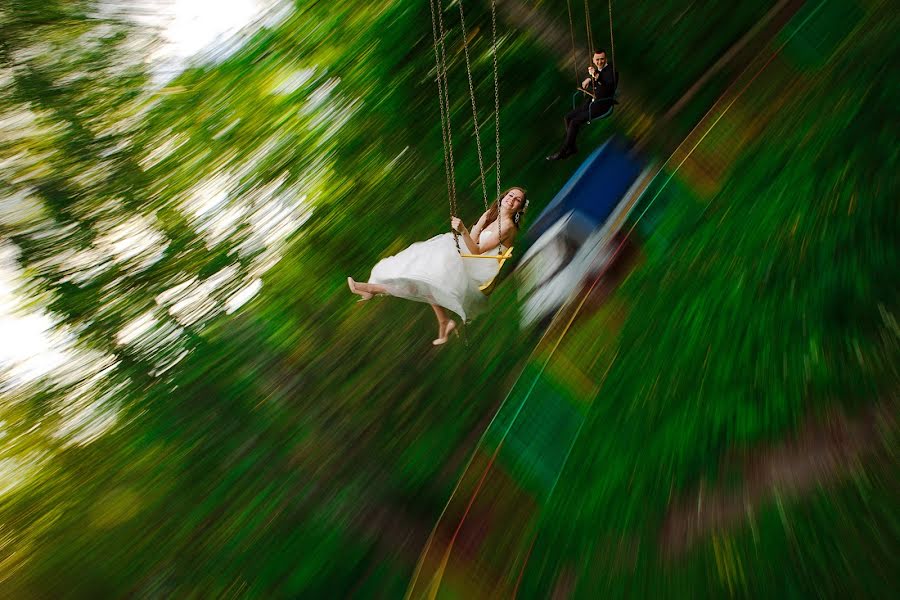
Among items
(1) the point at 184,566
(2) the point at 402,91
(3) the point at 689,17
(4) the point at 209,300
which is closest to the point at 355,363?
(4) the point at 209,300

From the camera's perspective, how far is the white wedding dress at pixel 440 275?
2.88 meters

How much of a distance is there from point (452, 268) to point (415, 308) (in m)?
0.55

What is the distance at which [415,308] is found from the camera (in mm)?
3379

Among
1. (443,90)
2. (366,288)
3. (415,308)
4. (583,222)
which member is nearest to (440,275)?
(366,288)

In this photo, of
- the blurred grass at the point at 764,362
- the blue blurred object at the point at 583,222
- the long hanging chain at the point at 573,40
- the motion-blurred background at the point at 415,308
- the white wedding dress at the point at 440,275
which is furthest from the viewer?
the long hanging chain at the point at 573,40

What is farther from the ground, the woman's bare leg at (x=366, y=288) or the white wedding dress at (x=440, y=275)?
the woman's bare leg at (x=366, y=288)

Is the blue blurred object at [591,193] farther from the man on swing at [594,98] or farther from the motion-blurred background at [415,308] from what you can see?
the man on swing at [594,98]

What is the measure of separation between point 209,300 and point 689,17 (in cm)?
285

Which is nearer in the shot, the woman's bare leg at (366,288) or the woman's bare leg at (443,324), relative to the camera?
the woman's bare leg at (366,288)

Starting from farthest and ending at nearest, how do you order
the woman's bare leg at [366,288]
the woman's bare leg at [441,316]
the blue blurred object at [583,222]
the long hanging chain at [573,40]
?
the long hanging chain at [573,40] → the blue blurred object at [583,222] → the woman's bare leg at [441,316] → the woman's bare leg at [366,288]

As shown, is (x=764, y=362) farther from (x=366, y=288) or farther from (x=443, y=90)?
(x=443, y=90)

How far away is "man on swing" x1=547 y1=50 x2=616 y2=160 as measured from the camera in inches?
122

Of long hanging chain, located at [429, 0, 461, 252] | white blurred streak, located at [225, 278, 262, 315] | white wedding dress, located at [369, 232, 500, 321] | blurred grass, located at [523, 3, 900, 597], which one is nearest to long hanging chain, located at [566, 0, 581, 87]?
long hanging chain, located at [429, 0, 461, 252]

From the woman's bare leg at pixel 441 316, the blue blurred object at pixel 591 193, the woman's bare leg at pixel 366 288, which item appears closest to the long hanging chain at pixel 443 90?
the blue blurred object at pixel 591 193
